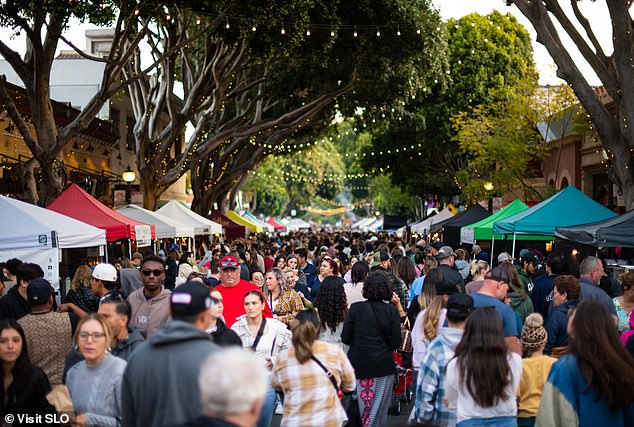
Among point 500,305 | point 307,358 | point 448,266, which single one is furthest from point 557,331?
point 448,266

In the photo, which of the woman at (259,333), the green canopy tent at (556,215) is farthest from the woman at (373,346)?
the green canopy tent at (556,215)

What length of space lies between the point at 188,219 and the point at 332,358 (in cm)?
2031

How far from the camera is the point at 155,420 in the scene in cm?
489

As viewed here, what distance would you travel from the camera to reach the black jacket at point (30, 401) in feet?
20.1

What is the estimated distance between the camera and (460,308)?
23.0 feet

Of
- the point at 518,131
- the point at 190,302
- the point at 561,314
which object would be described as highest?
the point at 518,131

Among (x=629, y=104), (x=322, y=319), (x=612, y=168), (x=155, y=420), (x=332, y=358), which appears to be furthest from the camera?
(x=612, y=168)

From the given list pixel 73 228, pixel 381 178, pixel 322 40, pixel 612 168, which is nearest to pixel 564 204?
pixel 612 168

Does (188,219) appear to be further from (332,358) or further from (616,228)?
(332,358)

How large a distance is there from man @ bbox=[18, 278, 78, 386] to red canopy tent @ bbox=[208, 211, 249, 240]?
29.4 meters

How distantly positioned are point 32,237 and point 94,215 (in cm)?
397

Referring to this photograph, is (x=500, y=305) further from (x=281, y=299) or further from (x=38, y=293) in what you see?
(x=38, y=293)

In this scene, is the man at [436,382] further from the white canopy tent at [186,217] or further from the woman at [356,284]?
the white canopy tent at [186,217]

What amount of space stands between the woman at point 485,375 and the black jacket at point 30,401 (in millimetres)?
2734
